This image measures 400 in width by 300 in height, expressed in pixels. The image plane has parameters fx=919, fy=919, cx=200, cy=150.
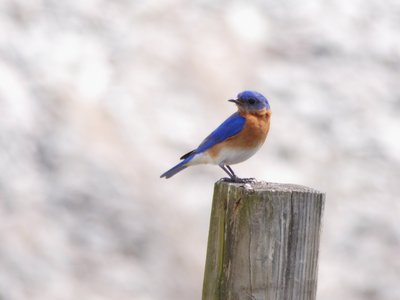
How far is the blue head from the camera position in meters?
5.37

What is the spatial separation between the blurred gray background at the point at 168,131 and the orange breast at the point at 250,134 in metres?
3.67

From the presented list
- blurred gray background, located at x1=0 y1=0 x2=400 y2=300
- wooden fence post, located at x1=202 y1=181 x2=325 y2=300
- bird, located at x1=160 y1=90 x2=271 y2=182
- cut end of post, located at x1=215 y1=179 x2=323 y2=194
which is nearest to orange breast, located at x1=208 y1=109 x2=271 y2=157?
bird, located at x1=160 y1=90 x2=271 y2=182

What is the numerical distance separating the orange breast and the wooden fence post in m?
1.82

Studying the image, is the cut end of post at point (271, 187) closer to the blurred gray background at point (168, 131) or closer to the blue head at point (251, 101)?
the blue head at point (251, 101)

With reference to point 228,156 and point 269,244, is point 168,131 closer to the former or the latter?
point 228,156

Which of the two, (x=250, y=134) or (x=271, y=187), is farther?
(x=250, y=134)

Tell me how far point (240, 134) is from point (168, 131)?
5778mm

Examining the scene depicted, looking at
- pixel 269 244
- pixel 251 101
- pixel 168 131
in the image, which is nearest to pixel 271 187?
pixel 269 244

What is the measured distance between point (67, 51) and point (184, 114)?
68.0 inches

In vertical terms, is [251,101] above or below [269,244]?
above

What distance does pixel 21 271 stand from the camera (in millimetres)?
8922

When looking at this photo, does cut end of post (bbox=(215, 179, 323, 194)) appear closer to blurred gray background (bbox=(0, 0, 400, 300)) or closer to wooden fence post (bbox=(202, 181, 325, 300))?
wooden fence post (bbox=(202, 181, 325, 300))

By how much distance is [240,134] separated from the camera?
17.9 ft

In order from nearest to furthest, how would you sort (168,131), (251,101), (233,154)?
(251,101) → (233,154) → (168,131)
